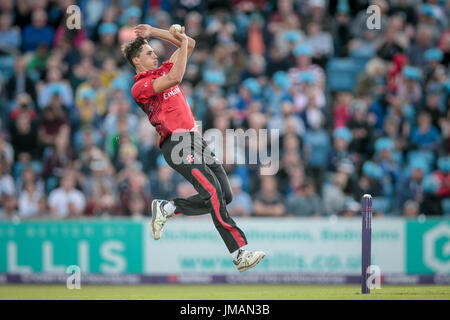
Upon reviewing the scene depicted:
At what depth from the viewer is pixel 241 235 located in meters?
10.6

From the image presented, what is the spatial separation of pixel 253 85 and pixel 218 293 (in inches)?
275

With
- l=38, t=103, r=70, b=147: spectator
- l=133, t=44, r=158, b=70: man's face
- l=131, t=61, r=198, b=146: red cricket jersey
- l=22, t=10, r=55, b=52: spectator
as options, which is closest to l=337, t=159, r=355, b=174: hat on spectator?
l=38, t=103, r=70, b=147: spectator

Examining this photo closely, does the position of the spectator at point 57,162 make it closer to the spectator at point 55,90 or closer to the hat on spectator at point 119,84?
the spectator at point 55,90

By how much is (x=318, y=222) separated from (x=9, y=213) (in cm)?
630

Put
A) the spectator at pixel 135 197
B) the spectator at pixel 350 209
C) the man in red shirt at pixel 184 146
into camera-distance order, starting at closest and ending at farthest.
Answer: the man in red shirt at pixel 184 146 → the spectator at pixel 350 209 → the spectator at pixel 135 197

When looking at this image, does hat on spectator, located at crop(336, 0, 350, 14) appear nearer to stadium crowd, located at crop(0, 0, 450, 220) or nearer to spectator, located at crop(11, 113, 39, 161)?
stadium crowd, located at crop(0, 0, 450, 220)

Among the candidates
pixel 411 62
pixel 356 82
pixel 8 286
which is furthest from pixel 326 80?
pixel 8 286

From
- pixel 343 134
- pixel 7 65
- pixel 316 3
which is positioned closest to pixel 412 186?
pixel 343 134

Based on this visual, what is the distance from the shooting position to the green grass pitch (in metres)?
11.1

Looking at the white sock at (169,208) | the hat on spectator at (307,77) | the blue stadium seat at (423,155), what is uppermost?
the hat on spectator at (307,77)

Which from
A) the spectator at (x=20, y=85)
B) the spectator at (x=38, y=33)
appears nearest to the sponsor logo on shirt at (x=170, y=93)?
the spectator at (x=20, y=85)

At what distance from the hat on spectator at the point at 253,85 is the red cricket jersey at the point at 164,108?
788 centimetres

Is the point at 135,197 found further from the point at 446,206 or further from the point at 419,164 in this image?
the point at 446,206

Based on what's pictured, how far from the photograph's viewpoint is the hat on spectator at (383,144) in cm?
1730
